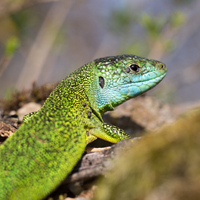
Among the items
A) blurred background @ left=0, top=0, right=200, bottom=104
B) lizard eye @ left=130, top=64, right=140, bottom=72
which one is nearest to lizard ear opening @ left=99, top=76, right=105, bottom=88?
lizard eye @ left=130, top=64, right=140, bottom=72

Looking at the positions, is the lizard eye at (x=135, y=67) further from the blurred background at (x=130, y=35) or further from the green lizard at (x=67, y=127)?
the blurred background at (x=130, y=35)

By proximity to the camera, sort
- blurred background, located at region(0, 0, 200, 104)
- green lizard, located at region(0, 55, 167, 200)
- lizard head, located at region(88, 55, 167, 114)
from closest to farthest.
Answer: green lizard, located at region(0, 55, 167, 200), lizard head, located at region(88, 55, 167, 114), blurred background, located at region(0, 0, 200, 104)

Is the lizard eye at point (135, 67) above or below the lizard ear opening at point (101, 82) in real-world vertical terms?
above

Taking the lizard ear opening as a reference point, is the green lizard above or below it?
below

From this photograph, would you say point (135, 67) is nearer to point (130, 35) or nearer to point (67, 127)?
point (67, 127)

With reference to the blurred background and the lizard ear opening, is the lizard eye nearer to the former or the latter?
the lizard ear opening

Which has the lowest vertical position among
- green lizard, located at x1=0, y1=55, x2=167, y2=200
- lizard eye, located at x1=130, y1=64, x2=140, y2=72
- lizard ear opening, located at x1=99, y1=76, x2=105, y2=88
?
green lizard, located at x1=0, y1=55, x2=167, y2=200

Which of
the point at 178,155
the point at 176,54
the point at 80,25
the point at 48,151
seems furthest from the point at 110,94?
the point at 80,25

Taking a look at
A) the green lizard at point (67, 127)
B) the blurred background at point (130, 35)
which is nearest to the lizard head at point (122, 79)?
the green lizard at point (67, 127)

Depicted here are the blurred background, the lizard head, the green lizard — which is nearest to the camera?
the green lizard
